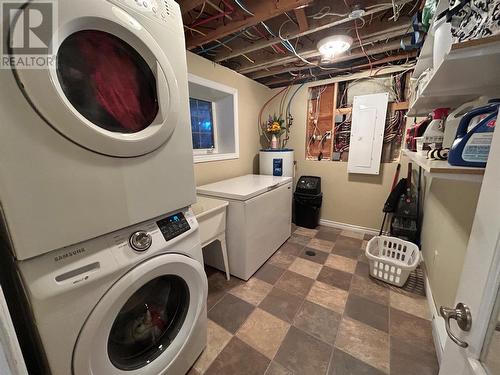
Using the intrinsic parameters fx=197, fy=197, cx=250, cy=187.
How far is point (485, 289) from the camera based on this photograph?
438mm

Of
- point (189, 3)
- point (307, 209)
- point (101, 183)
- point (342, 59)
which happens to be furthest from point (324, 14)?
point (307, 209)

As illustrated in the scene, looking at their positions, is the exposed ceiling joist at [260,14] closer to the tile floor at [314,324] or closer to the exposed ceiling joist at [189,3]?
the exposed ceiling joist at [189,3]

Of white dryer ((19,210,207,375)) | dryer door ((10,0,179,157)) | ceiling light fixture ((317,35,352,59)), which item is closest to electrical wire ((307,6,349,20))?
ceiling light fixture ((317,35,352,59))

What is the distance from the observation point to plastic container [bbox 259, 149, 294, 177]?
260 cm

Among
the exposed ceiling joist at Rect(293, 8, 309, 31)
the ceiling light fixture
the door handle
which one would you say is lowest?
the door handle

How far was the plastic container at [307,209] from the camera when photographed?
9.15ft

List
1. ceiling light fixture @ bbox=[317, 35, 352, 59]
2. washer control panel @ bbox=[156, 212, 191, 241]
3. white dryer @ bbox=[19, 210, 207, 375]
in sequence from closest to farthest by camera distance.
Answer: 1. white dryer @ bbox=[19, 210, 207, 375]
2. washer control panel @ bbox=[156, 212, 191, 241]
3. ceiling light fixture @ bbox=[317, 35, 352, 59]

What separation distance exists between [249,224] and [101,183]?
1.22 m

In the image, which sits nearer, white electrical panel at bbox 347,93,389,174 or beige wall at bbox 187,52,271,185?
beige wall at bbox 187,52,271,185

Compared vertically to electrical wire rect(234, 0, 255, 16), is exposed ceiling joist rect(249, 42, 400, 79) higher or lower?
higher

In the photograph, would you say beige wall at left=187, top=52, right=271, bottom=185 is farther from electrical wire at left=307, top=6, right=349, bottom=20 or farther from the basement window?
electrical wire at left=307, top=6, right=349, bottom=20

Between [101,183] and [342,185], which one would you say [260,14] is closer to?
[101,183]

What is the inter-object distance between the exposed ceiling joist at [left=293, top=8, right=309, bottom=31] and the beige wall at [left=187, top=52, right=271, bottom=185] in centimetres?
98

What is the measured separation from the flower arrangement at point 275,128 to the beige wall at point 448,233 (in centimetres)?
178
